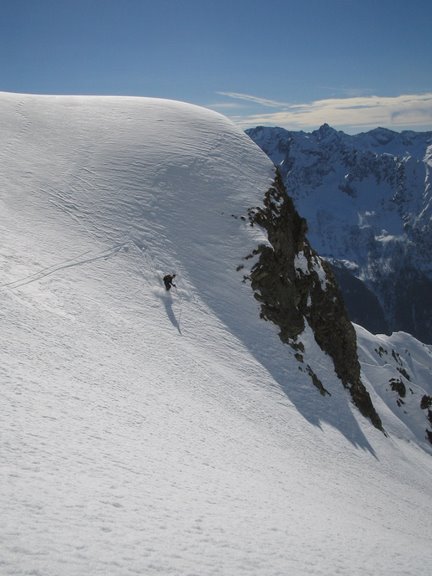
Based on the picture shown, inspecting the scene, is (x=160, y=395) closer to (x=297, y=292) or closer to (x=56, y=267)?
(x=56, y=267)

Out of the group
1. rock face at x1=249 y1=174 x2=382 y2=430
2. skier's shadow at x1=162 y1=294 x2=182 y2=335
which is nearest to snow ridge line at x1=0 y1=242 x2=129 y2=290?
skier's shadow at x1=162 y1=294 x2=182 y2=335

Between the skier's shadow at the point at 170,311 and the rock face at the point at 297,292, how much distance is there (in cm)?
730

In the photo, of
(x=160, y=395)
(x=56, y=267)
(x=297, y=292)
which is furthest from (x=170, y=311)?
(x=297, y=292)

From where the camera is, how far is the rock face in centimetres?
2936

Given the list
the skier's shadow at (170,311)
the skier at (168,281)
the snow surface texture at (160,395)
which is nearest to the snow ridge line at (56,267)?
the snow surface texture at (160,395)

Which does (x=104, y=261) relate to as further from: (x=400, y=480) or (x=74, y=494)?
(x=400, y=480)

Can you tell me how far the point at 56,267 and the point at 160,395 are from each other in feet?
28.7

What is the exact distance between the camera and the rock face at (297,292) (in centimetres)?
2936

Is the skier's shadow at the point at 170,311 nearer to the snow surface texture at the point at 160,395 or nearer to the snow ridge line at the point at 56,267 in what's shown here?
the snow surface texture at the point at 160,395

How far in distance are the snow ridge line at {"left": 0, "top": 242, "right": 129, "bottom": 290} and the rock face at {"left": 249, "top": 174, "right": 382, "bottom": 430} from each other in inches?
392

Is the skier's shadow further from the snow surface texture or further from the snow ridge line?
the snow ridge line

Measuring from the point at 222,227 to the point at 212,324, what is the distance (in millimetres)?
10316

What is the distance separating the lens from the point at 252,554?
732 centimetres

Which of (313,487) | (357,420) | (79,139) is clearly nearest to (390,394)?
(357,420)
